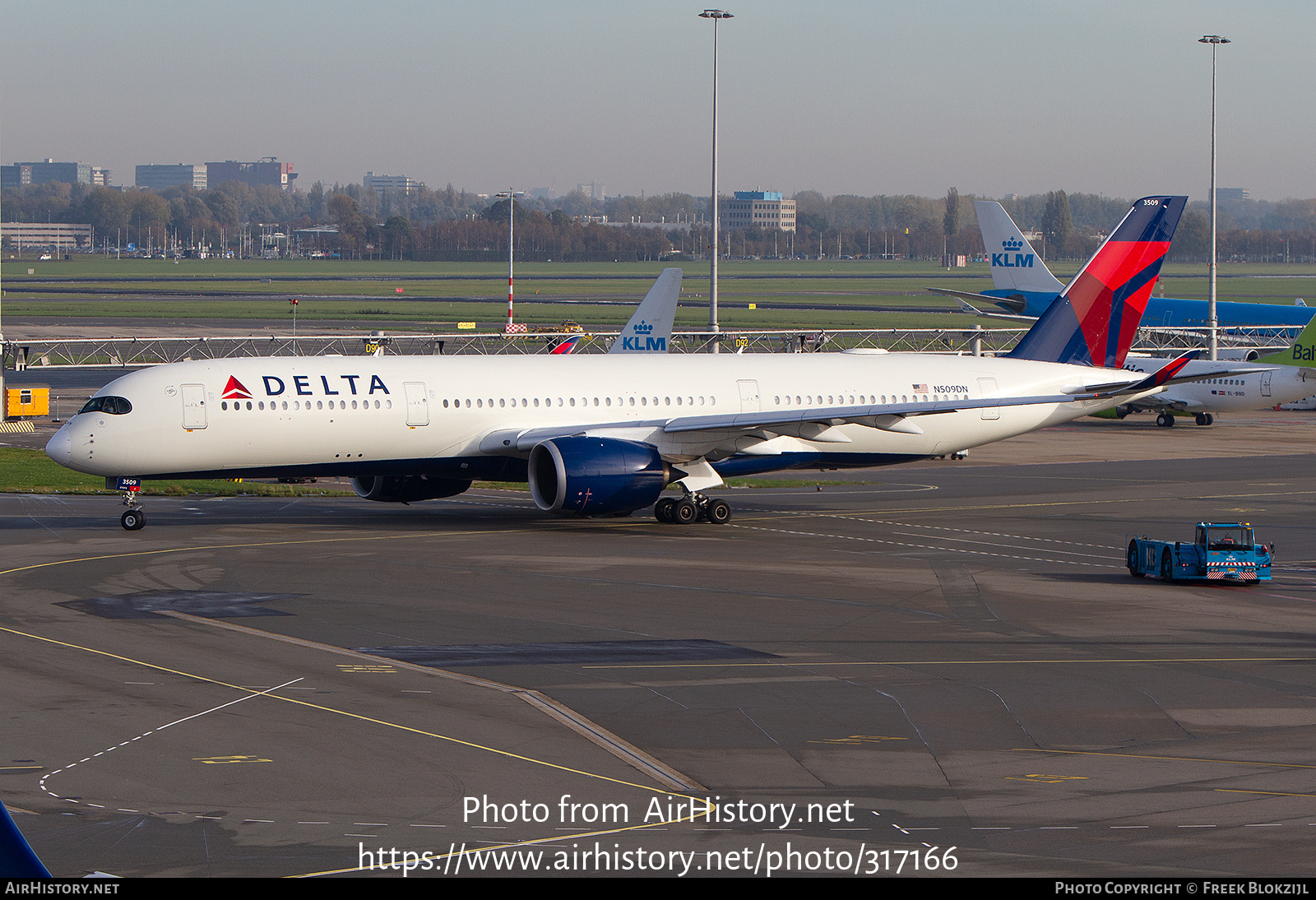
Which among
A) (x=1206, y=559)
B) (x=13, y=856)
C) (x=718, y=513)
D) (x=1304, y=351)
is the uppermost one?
(x=1304, y=351)

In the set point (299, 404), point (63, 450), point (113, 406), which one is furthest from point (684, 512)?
point (63, 450)

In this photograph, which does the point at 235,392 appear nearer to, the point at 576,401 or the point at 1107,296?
the point at 576,401

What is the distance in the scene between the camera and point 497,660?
24312 millimetres

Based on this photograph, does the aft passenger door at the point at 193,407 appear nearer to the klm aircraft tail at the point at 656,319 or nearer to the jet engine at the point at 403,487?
the jet engine at the point at 403,487

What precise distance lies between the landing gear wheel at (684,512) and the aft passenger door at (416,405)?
752 centimetres

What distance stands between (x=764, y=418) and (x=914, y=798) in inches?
959

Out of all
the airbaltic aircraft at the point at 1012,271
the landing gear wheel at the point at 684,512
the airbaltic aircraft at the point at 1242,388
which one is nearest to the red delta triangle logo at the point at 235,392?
the landing gear wheel at the point at 684,512

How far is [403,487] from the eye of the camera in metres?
42.5

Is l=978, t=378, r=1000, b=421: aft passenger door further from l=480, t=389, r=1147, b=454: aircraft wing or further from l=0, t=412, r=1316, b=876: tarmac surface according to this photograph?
l=0, t=412, r=1316, b=876: tarmac surface

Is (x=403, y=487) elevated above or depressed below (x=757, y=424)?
below

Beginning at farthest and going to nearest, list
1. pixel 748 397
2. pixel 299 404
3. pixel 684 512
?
1. pixel 748 397
2. pixel 684 512
3. pixel 299 404

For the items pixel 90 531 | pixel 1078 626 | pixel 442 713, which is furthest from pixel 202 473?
pixel 1078 626

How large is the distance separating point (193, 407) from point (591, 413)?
1066cm

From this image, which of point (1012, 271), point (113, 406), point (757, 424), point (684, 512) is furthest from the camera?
point (1012, 271)
